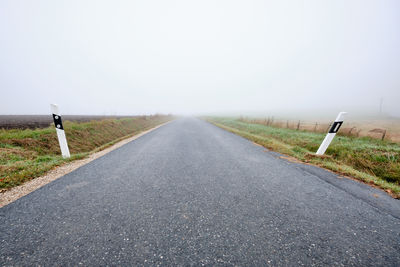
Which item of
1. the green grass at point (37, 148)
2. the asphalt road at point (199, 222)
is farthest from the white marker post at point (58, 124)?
the asphalt road at point (199, 222)

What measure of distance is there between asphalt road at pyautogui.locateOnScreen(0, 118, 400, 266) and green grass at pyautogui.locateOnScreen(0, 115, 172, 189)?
92cm

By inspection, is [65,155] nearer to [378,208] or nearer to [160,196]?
[160,196]

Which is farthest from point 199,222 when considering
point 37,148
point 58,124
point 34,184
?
Result: point 37,148

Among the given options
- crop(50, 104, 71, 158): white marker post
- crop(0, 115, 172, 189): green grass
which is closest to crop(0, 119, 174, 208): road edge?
crop(0, 115, 172, 189): green grass

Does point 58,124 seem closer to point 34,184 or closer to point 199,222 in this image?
point 34,184

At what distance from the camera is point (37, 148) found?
18.1 ft

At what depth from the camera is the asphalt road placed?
4.86 feet

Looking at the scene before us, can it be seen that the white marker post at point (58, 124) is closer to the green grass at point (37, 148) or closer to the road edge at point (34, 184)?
the green grass at point (37, 148)

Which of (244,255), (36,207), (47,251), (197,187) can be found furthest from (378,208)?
(36,207)

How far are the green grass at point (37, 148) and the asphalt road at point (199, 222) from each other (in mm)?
921

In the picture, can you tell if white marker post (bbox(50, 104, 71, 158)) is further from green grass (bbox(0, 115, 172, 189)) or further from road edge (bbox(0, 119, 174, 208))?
road edge (bbox(0, 119, 174, 208))

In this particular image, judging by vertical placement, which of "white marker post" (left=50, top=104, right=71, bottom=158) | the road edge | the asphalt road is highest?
"white marker post" (left=50, top=104, right=71, bottom=158)

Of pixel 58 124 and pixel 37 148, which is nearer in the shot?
pixel 58 124

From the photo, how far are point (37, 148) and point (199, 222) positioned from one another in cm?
714
